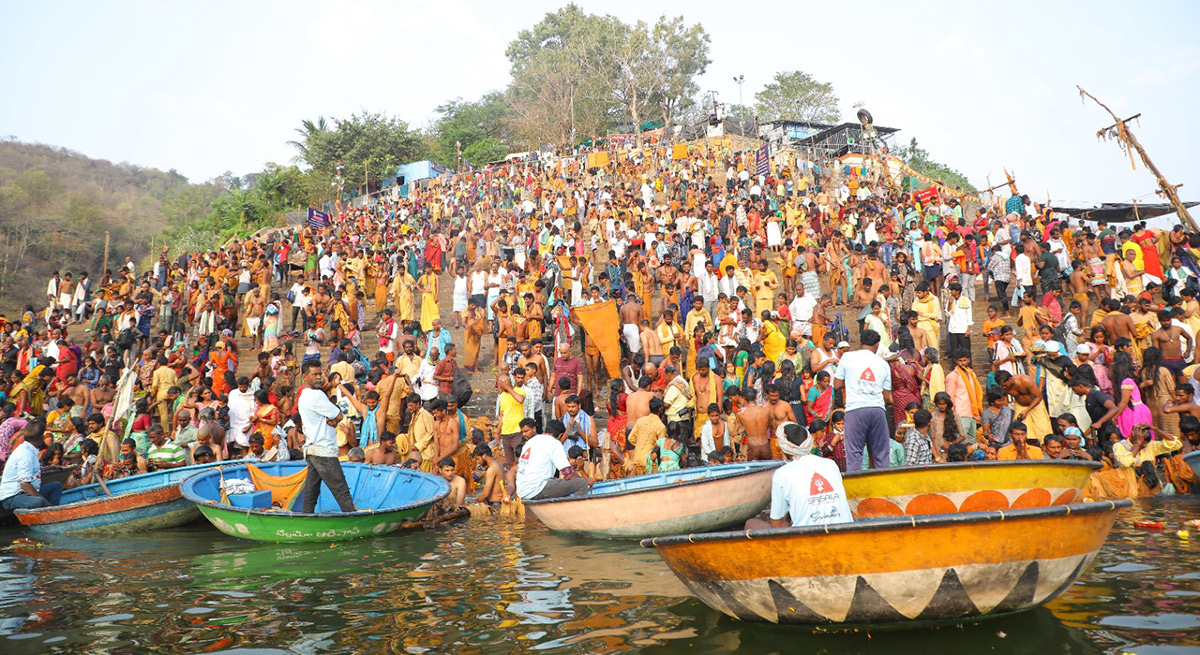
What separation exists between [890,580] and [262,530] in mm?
7160

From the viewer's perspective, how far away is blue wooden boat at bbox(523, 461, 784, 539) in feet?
27.0

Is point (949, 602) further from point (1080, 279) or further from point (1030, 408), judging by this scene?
point (1080, 279)

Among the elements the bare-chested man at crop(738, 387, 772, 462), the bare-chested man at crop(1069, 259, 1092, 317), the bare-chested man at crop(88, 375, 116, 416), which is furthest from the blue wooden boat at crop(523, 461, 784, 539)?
the bare-chested man at crop(88, 375, 116, 416)

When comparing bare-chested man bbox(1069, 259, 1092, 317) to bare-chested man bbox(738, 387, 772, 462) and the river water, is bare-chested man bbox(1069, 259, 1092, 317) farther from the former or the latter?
bare-chested man bbox(738, 387, 772, 462)

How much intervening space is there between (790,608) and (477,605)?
2483 mm

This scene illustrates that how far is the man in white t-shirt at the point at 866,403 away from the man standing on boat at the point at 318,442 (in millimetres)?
5502

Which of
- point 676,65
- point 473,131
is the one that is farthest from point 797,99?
point 473,131

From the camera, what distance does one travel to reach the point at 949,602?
491 cm

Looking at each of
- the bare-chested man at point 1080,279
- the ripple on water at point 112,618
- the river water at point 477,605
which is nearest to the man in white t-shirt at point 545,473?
the river water at point 477,605

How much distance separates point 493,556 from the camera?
8141mm

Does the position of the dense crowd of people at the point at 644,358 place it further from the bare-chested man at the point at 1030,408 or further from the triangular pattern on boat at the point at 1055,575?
the triangular pattern on boat at the point at 1055,575

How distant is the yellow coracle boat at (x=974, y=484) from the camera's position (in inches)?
290

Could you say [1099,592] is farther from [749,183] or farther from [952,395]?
[749,183]

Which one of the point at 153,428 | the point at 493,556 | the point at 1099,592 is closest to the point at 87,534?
the point at 153,428
